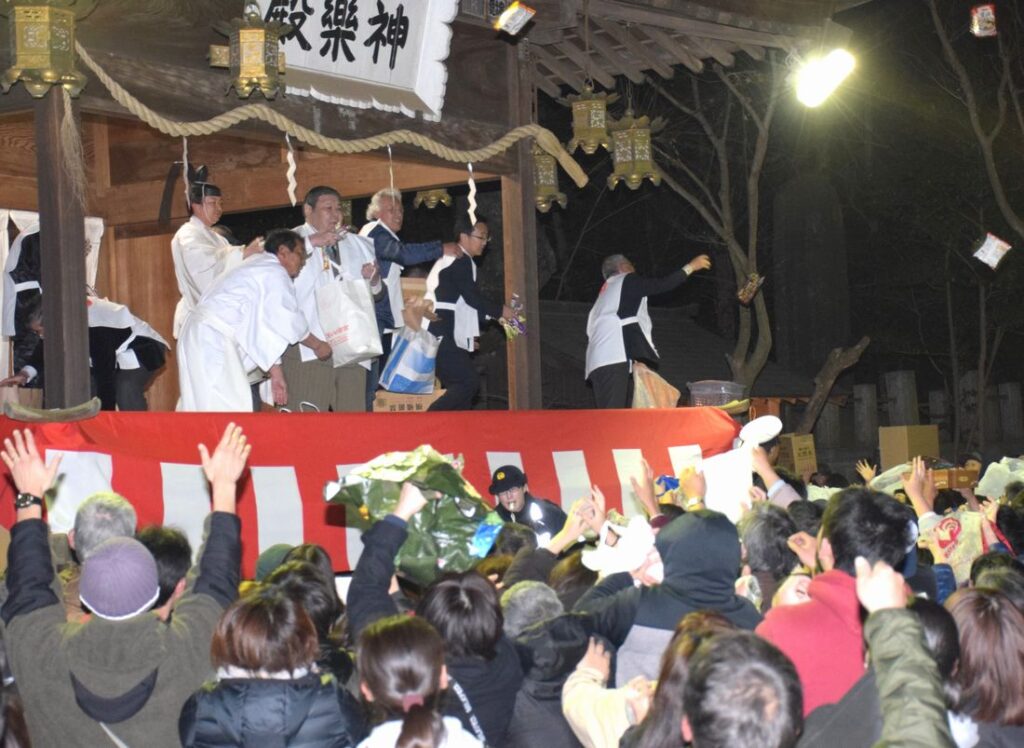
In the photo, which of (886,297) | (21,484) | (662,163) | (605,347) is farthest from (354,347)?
(886,297)

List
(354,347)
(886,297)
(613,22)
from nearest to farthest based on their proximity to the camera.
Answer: (354,347) < (613,22) < (886,297)

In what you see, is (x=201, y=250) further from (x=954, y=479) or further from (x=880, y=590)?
(x=880, y=590)

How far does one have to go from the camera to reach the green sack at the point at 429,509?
4.36 meters

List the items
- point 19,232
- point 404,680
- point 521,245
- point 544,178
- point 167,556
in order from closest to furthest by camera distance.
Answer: point 404,680, point 167,556, point 521,245, point 544,178, point 19,232

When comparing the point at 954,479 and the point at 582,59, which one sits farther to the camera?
the point at 582,59

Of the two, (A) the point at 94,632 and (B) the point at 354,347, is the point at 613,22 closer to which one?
(B) the point at 354,347

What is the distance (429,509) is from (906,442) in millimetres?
7749

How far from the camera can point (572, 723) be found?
141 inches

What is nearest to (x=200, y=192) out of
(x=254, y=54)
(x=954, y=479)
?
(x=254, y=54)

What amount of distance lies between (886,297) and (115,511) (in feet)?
79.9

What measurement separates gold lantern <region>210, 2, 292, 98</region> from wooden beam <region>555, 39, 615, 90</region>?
3901 millimetres

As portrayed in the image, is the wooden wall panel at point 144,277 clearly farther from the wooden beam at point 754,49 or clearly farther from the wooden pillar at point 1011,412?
the wooden pillar at point 1011,412

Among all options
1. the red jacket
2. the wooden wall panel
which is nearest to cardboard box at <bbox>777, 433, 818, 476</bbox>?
the wooden wall panel

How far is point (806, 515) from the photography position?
5.65 meters
